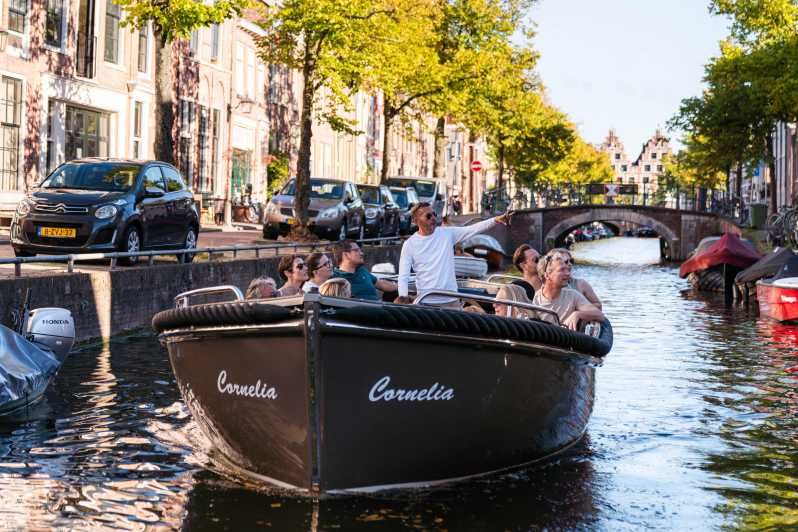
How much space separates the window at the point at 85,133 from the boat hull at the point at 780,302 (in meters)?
14.9

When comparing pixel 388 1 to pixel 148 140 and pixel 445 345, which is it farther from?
pixel 445 345

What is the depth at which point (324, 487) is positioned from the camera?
812 centimetres

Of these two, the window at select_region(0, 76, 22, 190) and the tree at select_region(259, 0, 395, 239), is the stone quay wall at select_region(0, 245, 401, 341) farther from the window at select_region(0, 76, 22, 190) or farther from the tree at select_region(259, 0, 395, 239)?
the tree at select_region(259, 0, 395, 239)

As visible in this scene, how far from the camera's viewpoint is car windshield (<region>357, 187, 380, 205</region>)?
3600 cm

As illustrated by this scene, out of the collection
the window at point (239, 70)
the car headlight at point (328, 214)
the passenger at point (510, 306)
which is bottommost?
the passenger at point (510, 306)

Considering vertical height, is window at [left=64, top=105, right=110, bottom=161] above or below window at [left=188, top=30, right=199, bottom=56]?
below

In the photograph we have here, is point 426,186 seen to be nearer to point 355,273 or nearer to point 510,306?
point 355,273

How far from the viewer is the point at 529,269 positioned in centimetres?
1185

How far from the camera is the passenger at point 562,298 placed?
33.3 ft

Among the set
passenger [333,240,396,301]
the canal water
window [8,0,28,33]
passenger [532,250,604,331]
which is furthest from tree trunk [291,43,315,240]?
passenger [532,250,604,331]

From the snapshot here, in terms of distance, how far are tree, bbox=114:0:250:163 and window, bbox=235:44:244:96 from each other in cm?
1860

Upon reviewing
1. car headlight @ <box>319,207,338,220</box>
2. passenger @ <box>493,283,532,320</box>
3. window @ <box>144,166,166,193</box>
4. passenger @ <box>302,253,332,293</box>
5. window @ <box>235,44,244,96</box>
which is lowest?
passenger @ <box>493,283,532,320</box>

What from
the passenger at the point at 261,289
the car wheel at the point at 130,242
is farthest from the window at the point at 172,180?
the passenger at the point at 261,289

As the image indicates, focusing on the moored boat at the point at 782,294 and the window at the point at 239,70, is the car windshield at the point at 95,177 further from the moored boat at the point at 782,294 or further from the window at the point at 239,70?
the window at the point at 239,70
